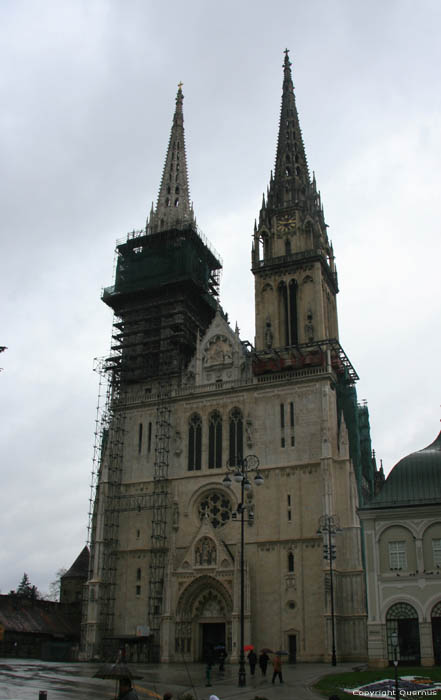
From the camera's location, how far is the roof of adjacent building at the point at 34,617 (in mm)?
54031

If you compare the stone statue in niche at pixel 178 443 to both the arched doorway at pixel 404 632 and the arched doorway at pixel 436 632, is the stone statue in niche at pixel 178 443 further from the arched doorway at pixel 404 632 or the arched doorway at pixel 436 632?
the arched doorway at pixel 436 632

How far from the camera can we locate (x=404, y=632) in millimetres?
36281

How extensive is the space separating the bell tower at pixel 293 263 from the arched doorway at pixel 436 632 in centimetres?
2426

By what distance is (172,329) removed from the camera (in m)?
60.9

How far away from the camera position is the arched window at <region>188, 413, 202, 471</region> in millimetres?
53941

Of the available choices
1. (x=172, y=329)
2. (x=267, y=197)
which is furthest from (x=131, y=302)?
(x=267, y=197)

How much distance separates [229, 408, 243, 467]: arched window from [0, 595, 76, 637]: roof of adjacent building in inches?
830

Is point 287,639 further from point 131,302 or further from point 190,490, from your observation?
point 131,302

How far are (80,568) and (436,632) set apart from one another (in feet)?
137

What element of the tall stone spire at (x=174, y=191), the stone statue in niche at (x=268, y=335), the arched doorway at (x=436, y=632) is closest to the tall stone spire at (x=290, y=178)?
the tall stone spire at (x=174, y=191)

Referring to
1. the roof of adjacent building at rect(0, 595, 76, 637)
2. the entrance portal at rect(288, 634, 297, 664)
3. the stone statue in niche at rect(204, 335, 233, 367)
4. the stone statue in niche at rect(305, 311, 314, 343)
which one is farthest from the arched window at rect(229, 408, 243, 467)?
the roof of adjacent building at rect(0, 595, 76, 637)

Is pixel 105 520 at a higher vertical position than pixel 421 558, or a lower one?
higher

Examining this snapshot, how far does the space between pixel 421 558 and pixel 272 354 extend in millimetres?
22364

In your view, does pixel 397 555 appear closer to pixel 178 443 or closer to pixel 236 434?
pixel 236 434
